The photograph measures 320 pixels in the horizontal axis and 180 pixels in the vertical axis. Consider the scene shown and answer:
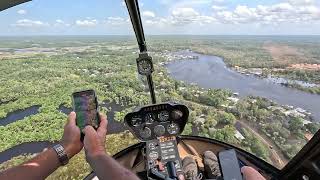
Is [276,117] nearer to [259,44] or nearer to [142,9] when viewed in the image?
[142,9]

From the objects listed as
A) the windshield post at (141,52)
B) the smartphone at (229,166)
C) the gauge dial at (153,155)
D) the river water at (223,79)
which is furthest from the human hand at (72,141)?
the river water at (223,79)

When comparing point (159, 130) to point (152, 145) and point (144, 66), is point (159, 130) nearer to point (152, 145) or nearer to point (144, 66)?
point (152, 145)

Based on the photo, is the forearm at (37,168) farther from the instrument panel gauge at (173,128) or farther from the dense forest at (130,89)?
the instrument panel gauge at (173,128)

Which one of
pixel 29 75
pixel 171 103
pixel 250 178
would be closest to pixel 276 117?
pixel 171 103

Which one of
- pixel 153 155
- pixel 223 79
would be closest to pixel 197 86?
pixel 223 79

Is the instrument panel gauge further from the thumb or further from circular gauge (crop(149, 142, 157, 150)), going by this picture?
the thumb
